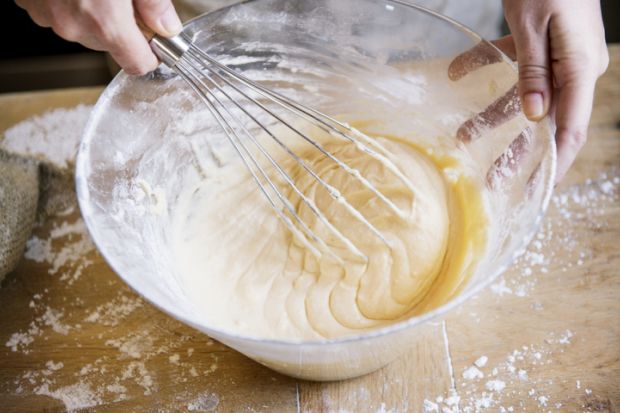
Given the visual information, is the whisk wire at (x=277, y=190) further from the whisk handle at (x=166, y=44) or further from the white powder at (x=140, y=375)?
the white powder at (x=140, y=375)

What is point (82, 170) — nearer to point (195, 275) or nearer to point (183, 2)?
point (195, 275)

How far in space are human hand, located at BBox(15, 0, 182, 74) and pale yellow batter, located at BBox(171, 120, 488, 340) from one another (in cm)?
33

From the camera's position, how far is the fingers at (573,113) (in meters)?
0.84

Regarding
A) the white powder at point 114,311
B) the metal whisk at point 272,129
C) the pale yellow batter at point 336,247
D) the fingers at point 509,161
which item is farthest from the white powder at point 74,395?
the fingers at point 509,161

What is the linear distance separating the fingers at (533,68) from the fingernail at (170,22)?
49 cm

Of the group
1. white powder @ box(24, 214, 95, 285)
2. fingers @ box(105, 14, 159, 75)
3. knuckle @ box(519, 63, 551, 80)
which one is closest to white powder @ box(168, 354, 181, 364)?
white powder @ box(24, 214, 95, 285)

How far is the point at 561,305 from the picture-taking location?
1.02m

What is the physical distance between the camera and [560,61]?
2.80 ft

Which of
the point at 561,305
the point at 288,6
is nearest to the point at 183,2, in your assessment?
the point at 288,6

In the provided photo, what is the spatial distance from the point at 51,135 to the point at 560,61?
40.9 inches

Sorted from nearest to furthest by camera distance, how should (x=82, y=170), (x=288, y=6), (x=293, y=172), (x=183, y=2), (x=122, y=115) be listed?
(x=82, y=170) < (x=122, y=115) < (x=288, y=6) < (x=293, y=172) < (x=183, y=2)

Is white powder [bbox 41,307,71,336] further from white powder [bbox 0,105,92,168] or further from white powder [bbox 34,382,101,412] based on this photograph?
white powder [bbox 0,105,92,168]

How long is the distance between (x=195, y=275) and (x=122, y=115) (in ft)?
0.94

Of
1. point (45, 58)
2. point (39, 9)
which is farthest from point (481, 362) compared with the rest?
point (45, 58)
